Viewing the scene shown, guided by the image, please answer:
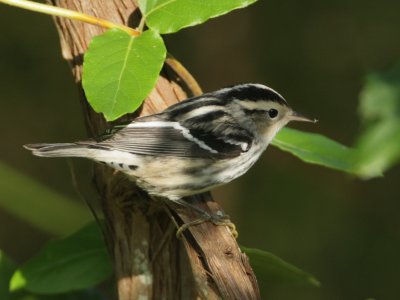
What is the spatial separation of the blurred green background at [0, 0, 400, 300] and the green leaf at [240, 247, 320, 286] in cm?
269

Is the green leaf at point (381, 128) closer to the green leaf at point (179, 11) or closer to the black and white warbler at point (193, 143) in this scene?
the green leaf at point (179, 11)

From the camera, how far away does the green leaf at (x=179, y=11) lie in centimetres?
210

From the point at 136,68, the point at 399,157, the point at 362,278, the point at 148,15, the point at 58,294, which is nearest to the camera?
the point at 399,157

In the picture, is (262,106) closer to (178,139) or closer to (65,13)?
(178,139)

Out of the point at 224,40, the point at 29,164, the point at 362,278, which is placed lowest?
the point at 362,278

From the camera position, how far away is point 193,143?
8.95ft

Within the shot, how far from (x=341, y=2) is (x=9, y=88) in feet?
7.69

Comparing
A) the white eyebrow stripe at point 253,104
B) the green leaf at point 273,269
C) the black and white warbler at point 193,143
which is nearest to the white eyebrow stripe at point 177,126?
the black and white warbler at point 193,143

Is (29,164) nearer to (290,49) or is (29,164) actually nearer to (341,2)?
(290,49)

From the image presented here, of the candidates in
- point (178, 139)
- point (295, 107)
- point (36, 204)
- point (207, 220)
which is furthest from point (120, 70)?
point (295, 107)

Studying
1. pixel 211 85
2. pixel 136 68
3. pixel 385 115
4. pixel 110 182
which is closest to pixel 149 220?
pixel 110 182

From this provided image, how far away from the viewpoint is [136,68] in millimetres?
2078

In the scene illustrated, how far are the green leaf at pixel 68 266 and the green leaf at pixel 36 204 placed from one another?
152 cm

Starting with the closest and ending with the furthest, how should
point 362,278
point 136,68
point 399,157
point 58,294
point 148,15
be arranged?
point 399,157
point 136,68
point 148,15
point 58,294
point 362,278
